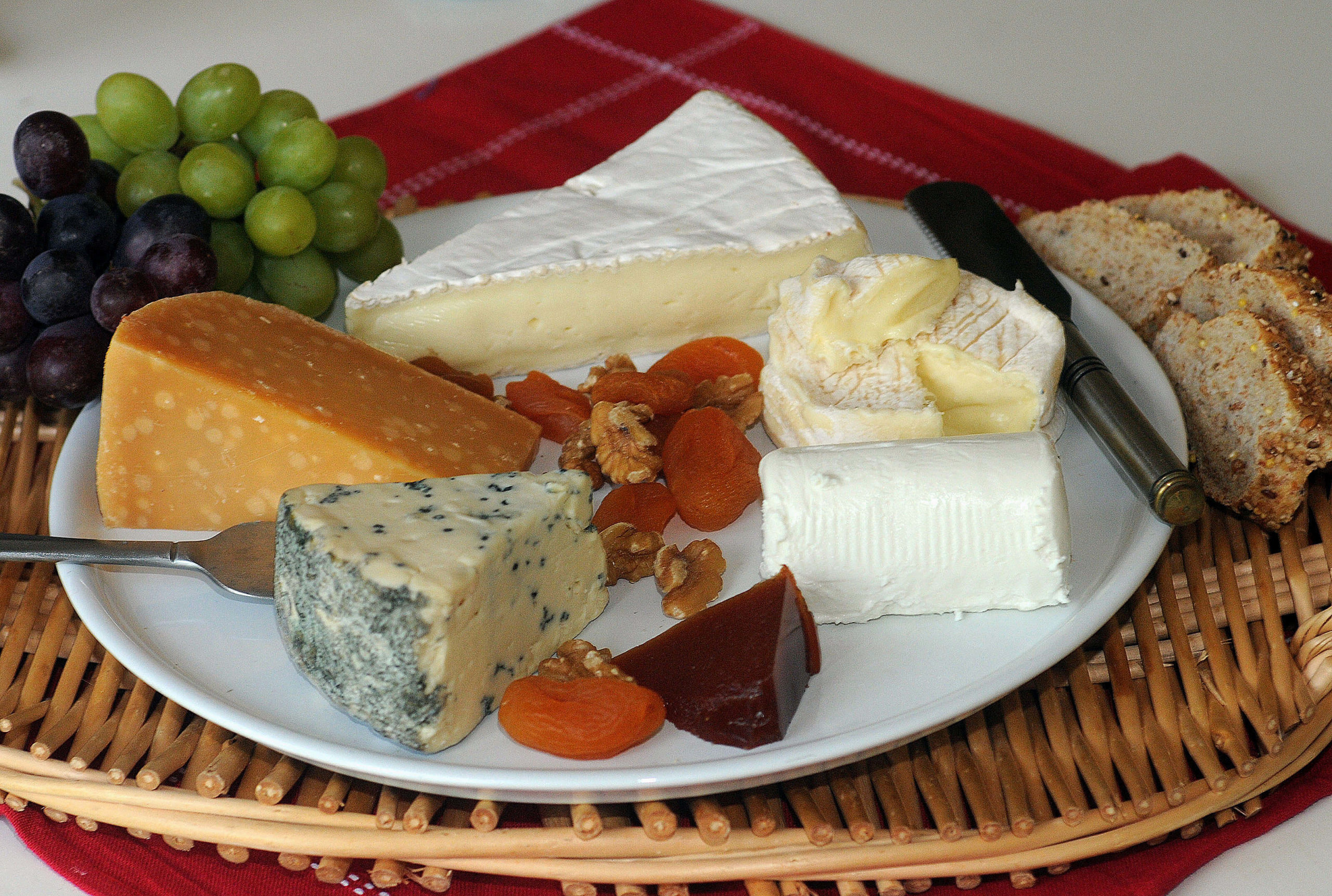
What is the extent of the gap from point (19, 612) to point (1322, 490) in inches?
84.4

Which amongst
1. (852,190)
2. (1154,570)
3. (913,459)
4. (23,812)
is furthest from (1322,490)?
(23,812)

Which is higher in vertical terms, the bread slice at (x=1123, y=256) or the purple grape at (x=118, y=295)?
the bread slice at (x=1123, y=256)

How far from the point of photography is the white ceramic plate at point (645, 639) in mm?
1445

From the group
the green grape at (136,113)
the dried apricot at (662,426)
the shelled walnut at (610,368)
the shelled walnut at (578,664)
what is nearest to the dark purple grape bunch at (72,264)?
the green grape at (136,113)

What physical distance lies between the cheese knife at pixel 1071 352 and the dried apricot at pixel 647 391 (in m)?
0.63

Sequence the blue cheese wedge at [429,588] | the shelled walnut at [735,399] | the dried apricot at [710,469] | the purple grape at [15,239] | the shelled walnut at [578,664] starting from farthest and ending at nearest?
1. the shelled walnut at [735,399]
2. the purple grape at [15,239]
3. the dried apricot at [710,469]
4. the shelled walnut at [578,664]
5. the blue cheese wedge at [429,588]

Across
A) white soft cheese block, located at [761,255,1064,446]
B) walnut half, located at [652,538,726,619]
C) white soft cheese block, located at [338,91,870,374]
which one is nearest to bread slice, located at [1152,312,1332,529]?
white soft cheese block, located at [761,255,1064,446]

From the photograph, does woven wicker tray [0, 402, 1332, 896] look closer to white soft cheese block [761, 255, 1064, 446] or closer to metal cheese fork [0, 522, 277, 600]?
metal cheese fork [0, 522, 277, 600]

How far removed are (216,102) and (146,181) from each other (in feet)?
0.63

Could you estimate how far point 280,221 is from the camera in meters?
2.14

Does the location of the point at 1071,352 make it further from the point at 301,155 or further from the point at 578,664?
the point at 301,155

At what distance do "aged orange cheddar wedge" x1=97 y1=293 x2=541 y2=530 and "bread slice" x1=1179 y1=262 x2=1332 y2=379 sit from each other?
1278 mm

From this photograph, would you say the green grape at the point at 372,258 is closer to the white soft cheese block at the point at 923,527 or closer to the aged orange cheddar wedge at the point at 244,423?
the aged orange cheddar wedge at the point at 244,423

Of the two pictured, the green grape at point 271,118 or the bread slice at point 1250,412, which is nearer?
the bread slice at point 1250,412
